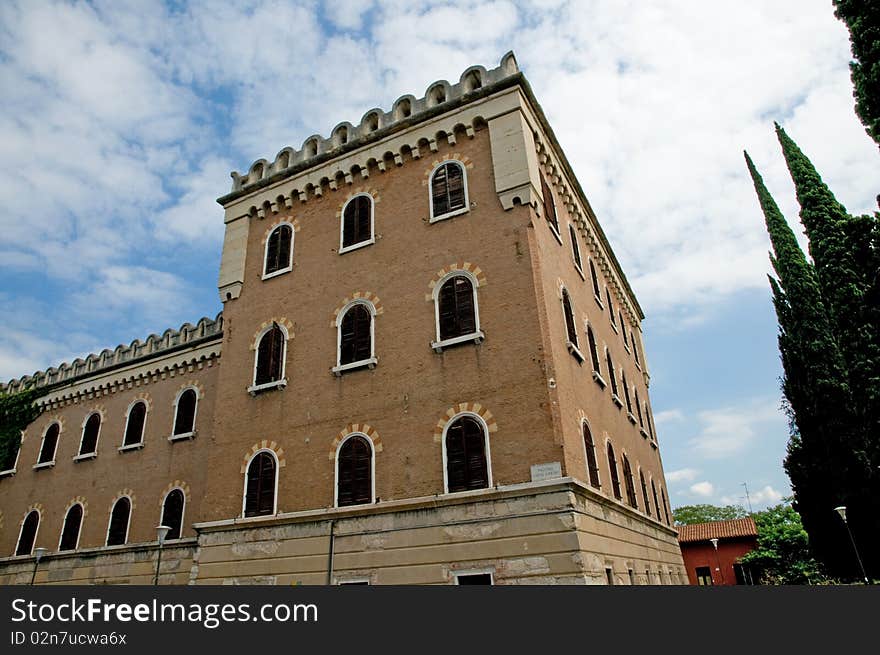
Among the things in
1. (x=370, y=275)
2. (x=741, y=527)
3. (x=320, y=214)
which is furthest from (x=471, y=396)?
(x=741, y=527)

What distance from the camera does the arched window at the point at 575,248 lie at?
2022 centimetres

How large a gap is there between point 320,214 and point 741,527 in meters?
37.7

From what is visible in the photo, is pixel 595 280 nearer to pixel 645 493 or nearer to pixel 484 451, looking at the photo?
pixel 645 493

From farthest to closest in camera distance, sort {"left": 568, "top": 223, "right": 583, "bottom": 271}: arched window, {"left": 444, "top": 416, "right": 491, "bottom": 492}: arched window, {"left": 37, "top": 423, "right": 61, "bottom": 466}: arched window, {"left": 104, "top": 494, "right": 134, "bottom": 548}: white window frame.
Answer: {"left": 37, "top": 423, "right": 61, "bottom": 466}: arched window < {"left": 104, "top": 494, "right": 134, "bottom": 548}: white window frame < {"left": 568, "top": 223, "right": 583, "bottom": 271}: arched window < {"left": 444, "top": 416, "right": 491, "bottom": 492}: arched window

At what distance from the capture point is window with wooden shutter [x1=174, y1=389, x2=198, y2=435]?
2244cm

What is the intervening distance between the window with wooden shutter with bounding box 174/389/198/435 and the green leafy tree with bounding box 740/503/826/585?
30.5 metres

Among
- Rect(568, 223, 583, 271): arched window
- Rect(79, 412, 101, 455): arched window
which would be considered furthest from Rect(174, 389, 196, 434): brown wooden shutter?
Rect(568, 223, 583, 271): arched window

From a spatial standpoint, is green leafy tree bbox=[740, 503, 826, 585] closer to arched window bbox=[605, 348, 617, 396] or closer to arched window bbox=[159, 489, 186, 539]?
arched window bbox=[605, 348, 617, 396]

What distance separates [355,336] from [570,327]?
6121 mm

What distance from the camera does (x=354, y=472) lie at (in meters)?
15.1

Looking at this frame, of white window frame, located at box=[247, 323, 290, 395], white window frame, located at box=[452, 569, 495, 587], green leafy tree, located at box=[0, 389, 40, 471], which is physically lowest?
A: white window frame, located at box=[452, 569, 495, 587]

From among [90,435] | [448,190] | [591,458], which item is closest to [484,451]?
[591,458]

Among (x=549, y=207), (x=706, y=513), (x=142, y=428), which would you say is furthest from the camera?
(x=706, y=513)
